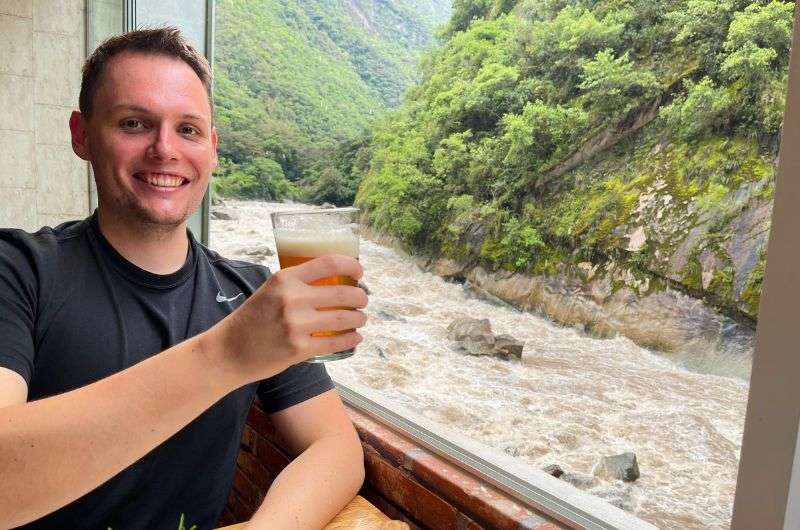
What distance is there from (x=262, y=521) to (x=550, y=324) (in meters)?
1.29

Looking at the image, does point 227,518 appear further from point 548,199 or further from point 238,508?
point 548,199

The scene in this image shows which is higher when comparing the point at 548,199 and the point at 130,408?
the point at 548,199

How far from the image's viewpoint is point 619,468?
157 cm

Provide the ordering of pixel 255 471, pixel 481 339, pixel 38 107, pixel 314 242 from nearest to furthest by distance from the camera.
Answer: pixel 314 242 < pixel 255 471 < pixel 481 339 < pixel 38 107

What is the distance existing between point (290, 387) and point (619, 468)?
0.89 metres

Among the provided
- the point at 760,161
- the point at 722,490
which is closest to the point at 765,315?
the point at 722,490

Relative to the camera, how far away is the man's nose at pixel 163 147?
124 centimetres

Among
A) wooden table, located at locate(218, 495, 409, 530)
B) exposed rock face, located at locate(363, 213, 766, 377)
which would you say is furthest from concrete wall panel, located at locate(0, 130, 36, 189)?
wooden table, located at locate(218, 495, 409, 530)

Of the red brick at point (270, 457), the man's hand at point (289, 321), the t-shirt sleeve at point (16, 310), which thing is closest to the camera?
the man's hand at point (289, 321)

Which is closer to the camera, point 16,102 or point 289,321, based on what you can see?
point 289,321

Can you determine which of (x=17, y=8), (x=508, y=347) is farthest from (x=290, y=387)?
(x=17, y=8)

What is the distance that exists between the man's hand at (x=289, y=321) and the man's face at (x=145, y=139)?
2.25ft

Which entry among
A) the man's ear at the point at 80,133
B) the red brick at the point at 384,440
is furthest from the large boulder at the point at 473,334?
the man's ear at the point at 80,133

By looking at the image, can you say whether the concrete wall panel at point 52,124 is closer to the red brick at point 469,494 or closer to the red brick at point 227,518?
the red brick at point 227,518
